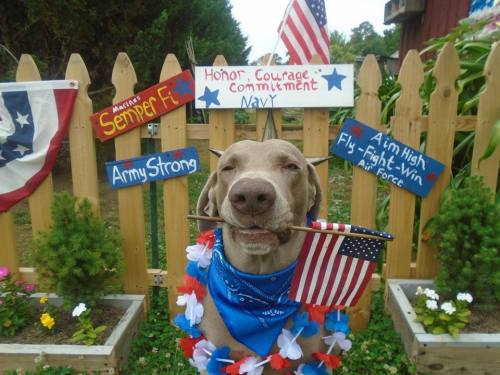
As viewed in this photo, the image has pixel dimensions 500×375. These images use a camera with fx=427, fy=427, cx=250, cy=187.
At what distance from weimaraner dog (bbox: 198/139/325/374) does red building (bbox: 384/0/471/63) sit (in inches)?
267

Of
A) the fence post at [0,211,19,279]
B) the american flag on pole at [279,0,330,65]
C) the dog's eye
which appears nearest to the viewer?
the dog's eye

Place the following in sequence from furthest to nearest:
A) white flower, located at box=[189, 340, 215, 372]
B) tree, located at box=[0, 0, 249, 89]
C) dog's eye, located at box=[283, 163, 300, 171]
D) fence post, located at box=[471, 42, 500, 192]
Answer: tree, located at box=[0, 0, 249, 89]
fence post, located at box=[471, 42, 500, 192]
white flower, located at box=[189, 340, 215, 372]
dog's eye, located at box=[283, 163, 300, 171]

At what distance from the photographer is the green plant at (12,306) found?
2.73 metres

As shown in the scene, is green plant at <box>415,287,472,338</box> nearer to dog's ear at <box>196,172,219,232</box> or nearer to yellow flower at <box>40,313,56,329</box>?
dog's ear at <box>196,172,219,232</box>

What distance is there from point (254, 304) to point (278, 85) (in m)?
1.48

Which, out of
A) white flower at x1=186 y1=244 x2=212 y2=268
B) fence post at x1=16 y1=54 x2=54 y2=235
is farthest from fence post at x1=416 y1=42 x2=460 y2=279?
fence post at x1=16 y1=54 x2=54 y2=235

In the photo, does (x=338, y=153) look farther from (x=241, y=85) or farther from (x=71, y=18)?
(x=71, y=18)

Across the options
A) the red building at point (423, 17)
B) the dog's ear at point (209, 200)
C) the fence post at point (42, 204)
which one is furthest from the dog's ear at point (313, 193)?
the red building at point (423, 17)

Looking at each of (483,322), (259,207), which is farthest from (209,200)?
(483,322)

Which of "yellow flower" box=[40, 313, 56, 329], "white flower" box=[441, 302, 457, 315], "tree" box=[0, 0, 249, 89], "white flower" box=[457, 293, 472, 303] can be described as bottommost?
"yellow flower" box=[40, 313, 56, 329]

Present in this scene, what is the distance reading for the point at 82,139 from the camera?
304 centimetres

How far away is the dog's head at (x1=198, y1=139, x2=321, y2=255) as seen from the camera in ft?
5.13

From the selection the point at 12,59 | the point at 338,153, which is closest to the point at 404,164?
the point at 338,153

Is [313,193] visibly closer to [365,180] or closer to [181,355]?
[365,180]
